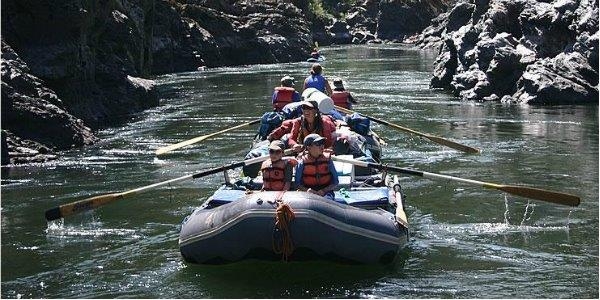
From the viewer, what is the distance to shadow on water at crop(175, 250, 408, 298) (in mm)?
9180

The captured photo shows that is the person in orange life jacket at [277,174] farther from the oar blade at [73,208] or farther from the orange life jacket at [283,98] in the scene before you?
the orange life jacket at [283,98]

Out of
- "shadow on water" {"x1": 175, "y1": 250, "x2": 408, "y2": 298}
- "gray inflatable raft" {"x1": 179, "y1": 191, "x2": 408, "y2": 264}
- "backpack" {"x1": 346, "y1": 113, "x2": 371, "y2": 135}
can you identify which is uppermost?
"backpack" {"x1": 346, "y1": 113, "x2": 371, "y2": 135}

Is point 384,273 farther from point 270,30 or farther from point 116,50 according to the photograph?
point 270,30

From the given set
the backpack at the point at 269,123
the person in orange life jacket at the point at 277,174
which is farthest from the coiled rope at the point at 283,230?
the backpack at the point at 269,123

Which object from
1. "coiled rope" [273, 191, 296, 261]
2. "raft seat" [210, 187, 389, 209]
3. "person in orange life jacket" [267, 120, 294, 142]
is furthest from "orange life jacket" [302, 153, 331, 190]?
"person in orange life jacket" [267, 120, 294, 142]

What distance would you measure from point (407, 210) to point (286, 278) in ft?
14.1

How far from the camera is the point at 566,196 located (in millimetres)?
10016

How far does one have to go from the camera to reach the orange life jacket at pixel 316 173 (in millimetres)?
10344

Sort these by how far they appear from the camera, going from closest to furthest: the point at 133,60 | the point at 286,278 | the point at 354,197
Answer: the point at 286,278 → the point at 354,197 → the point at 133,60

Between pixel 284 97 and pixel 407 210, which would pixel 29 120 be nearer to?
pixel 284 97

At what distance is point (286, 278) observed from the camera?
9547mm

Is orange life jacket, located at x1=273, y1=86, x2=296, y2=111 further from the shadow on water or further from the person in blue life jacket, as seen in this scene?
the shadow on water

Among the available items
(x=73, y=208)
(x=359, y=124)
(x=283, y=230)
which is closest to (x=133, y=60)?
(x=359, y=124)

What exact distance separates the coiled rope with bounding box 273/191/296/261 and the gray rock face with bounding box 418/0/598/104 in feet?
64.3
